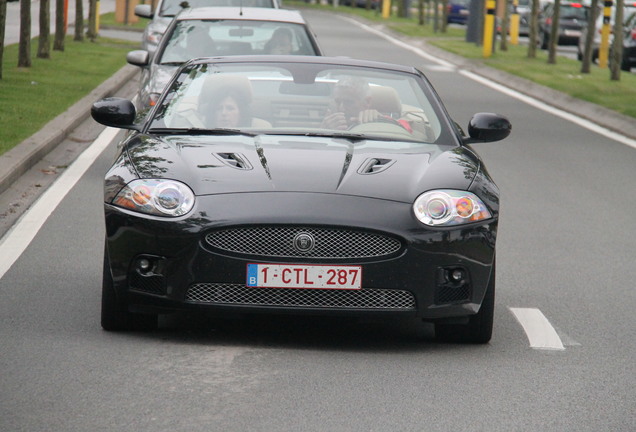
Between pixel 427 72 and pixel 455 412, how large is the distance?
22963 millimetres

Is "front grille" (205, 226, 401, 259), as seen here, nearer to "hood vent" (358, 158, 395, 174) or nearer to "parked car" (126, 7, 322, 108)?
"hood vent" (358, 158, 395, 174)

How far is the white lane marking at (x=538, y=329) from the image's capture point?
6496 mm

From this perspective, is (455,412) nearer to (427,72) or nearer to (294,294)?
(294,294)

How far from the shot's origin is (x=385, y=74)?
7.79 metres

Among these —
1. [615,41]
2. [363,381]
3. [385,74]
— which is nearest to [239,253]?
[363,381]

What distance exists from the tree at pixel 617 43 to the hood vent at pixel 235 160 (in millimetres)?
18022

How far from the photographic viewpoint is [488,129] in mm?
7398

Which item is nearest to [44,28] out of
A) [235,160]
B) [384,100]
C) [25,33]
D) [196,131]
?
[25,33]

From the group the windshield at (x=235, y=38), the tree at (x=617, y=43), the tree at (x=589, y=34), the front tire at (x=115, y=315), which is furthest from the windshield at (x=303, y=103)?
the tree at (x=589, y=34)

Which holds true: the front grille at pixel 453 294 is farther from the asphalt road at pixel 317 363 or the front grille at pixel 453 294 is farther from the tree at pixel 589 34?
the tree at pixel 589 34

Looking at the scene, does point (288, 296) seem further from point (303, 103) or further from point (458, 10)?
point (458, 10)

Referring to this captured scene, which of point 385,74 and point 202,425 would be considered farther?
point 385,74

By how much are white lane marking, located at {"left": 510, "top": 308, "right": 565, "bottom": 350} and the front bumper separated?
588mm

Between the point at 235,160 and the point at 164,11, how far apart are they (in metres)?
13.5
